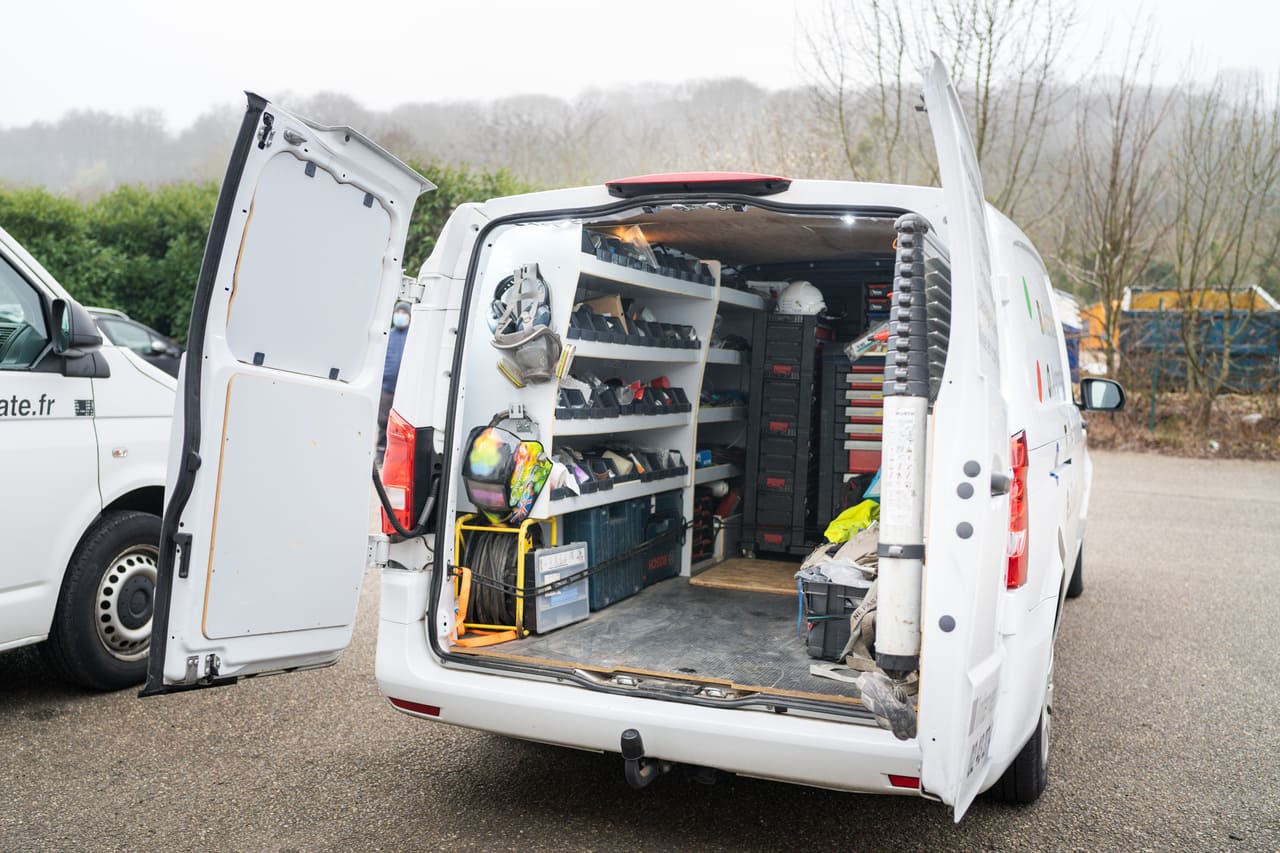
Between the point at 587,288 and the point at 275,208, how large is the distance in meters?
2.37

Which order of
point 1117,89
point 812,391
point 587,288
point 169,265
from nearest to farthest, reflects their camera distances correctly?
point 587,288, point 812,391, point 169,265, point 1117,89

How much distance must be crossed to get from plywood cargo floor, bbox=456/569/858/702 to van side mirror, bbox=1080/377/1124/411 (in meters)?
2.03

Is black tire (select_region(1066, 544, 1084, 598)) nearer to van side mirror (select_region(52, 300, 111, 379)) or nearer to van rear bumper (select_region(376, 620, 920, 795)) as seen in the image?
van rear bumper (select_region(376, 620, 920, 795))

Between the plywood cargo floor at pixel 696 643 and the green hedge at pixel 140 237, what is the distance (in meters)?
10.3

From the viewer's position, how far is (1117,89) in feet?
51.7

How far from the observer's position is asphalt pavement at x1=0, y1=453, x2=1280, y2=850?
335 centimetres

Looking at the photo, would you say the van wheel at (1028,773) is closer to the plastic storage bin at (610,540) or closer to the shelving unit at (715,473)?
the plastic storage bin at (610,540)

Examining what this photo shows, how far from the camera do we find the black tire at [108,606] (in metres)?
4.40

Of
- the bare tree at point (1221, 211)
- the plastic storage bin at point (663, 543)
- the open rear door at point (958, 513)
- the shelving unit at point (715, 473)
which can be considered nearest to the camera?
the open rear door at point (958, 513)

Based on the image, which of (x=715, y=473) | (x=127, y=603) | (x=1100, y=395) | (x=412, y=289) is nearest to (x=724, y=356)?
(x=715, y=473)

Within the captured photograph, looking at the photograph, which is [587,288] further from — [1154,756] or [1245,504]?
[1245,504]

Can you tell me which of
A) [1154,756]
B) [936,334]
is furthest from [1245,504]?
[936,334]

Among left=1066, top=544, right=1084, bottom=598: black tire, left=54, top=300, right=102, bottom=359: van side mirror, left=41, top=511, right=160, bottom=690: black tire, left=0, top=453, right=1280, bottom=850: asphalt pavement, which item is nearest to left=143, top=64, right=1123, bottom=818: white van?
left=0, top=453, right=1280, bottom=850: asphalt pavement

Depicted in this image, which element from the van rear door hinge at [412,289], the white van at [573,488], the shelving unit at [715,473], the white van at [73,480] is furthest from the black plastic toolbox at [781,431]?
the white van at [73,480]
